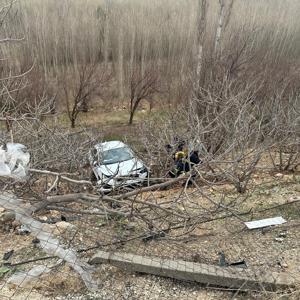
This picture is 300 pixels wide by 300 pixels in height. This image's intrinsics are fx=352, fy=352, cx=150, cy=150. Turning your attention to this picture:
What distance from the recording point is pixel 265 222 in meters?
4.08

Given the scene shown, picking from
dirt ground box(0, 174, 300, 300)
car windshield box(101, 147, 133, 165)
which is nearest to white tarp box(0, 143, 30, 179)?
dirt ground box(0, 174, 300, 300)

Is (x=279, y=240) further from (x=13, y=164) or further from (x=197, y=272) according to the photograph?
(x=13, y=164)

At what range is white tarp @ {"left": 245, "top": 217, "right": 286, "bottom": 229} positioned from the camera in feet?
13.1

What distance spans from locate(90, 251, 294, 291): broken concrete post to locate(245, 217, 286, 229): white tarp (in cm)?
107

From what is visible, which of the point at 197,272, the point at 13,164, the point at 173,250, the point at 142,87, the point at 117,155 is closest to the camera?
the point at 13,164

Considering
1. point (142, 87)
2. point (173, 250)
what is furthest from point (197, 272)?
point (142, 87)

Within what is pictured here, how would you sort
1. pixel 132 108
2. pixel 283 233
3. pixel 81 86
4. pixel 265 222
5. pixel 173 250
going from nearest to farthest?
pixel 173 250, pixel 283 233, pixel 265 222, pixel 81 86, pixel 132 108

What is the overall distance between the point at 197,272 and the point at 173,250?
62 cm

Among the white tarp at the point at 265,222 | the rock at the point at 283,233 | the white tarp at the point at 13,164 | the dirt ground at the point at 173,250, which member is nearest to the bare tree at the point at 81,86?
the dirt ground at the point at 173,250

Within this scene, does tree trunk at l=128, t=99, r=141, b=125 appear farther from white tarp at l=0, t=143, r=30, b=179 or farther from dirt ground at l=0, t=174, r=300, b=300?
white tarp at l=0, t=143, r=30, b=179

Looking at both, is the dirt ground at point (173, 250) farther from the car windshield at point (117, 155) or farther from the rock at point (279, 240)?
the car windshield at point (117, 155)

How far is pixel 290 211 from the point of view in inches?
177

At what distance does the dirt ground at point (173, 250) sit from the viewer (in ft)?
9.30

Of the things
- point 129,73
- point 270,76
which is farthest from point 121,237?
point 129,73
